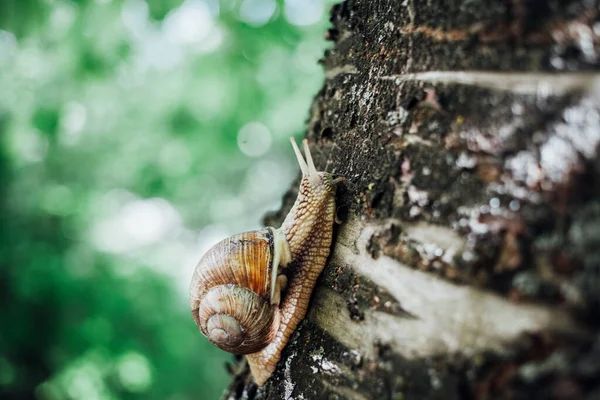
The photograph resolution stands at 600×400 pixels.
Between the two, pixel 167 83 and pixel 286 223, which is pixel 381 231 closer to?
pixel 286 223

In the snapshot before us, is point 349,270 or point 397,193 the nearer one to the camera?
point 397,193

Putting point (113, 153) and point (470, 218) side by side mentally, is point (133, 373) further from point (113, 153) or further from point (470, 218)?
point (470, 218)

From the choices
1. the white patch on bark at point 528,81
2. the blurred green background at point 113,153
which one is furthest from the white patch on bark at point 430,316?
the blurred green background at point 113,153

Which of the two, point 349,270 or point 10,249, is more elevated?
point 349,270

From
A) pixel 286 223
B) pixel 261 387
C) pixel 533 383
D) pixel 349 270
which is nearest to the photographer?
pixel 533 383

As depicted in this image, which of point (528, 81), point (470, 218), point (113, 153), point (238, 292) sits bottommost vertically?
point (113, 153)

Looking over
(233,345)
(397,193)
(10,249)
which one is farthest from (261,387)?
(10,249)

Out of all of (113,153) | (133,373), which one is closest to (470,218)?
(133,373)

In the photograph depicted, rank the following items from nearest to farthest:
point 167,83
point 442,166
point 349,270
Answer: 1. point 442,166
2. point 349,270
3. point 167,83

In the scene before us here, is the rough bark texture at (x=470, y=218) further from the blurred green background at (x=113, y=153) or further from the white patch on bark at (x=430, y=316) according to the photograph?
the blurred green background at (x=113, y=153)
